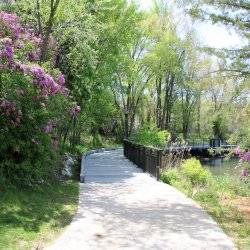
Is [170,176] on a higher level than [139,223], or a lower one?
higher

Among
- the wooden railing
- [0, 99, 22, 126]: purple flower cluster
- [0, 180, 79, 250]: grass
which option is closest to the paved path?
[0, 180, 79, 250]: grass

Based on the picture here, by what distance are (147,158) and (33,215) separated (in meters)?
8.91

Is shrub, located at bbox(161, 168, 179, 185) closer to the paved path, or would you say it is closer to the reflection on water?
the paved path

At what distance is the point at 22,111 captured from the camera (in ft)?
34.6

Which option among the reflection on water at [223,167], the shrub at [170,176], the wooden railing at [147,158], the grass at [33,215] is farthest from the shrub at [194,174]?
the reflection on water at [223,167]

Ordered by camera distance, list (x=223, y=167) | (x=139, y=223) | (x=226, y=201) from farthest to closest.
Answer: (x=223, y=167), (x=226, y=201), (x=139, y=223)

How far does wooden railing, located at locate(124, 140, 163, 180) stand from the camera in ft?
49.3

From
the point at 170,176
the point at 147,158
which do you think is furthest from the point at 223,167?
the point at 170,176

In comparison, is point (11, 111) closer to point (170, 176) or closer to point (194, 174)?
point (170, 176)

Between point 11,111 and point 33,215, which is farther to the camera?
point 11,111

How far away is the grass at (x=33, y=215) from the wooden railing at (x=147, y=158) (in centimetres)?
410

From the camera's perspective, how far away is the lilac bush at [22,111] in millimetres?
10117

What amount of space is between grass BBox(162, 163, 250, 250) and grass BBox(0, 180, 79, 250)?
2.87 metres

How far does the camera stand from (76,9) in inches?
622
